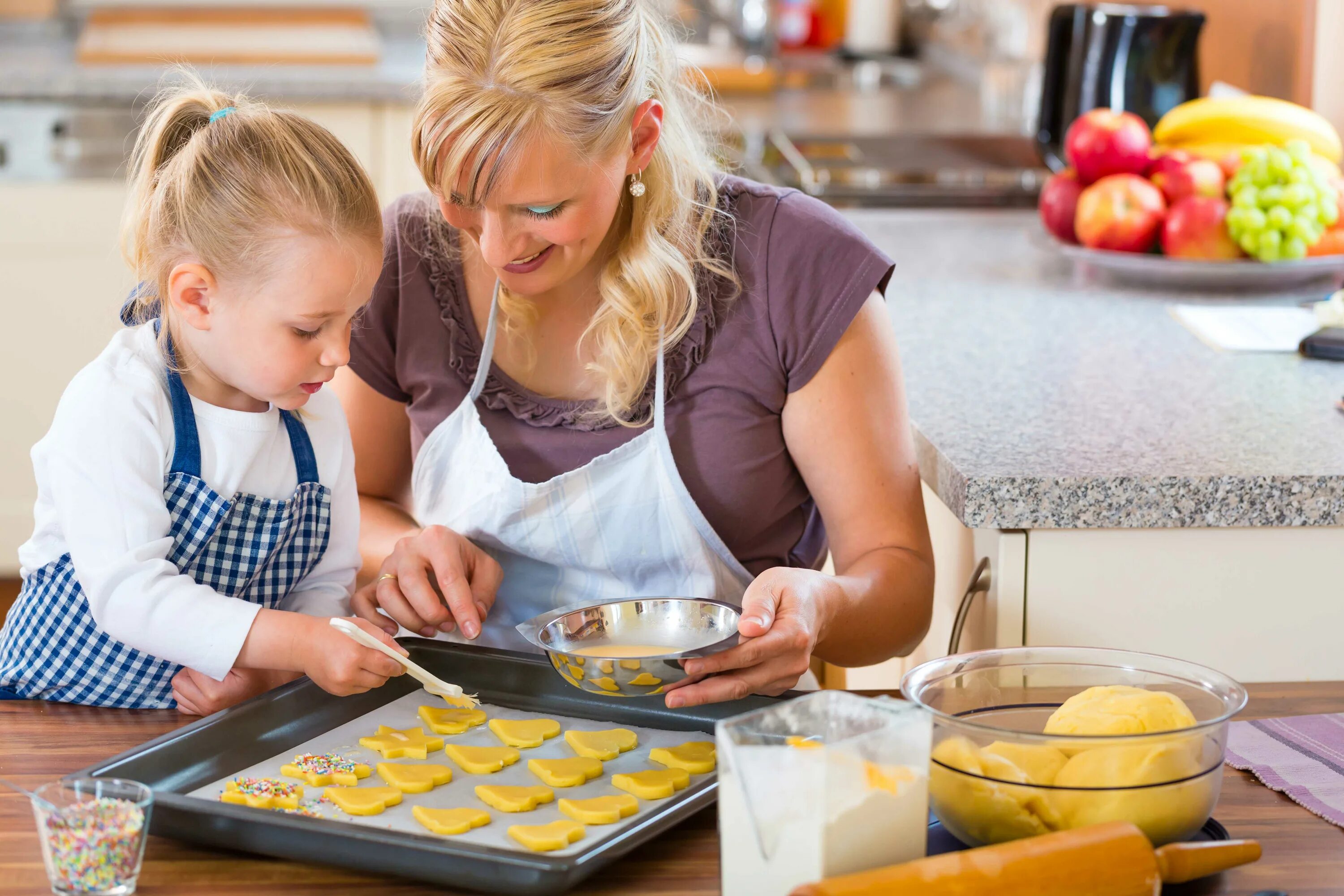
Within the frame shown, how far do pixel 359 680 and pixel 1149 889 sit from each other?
530 millimetres

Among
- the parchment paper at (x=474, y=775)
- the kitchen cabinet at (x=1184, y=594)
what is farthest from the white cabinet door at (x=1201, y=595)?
the parchment paper at (x=474, y=775)

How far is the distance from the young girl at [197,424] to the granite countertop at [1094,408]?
0.56 meters

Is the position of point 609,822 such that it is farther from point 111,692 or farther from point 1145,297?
point 1145,297

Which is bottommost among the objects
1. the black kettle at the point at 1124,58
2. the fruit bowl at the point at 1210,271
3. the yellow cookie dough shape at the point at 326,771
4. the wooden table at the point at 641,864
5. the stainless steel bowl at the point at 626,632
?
the yellow cookie dough shape at the point at 326,771

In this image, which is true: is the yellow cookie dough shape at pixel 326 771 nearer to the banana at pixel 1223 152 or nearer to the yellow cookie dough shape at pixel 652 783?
the yellow cookie dough shape at pixel 652 783

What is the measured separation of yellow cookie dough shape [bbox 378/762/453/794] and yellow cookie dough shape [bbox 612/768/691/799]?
114mm

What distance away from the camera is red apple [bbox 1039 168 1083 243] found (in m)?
2.02

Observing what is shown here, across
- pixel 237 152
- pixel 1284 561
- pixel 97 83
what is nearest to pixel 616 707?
pixel 237 152

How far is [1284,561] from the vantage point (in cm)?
127

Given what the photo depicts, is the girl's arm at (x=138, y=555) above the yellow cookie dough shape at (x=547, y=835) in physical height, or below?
above

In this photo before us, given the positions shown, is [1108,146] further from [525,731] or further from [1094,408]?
[525,731]

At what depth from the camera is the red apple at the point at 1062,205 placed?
2.02 meters

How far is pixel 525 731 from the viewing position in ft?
3.39

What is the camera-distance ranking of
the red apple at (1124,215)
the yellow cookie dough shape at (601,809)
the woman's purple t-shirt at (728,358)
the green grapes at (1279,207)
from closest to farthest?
the yellow cookie dough shape at (601,809)
the woman's purple t-shirt at (728,358)
the green grapes at (1279,207)
the red apple at (1124,215)
